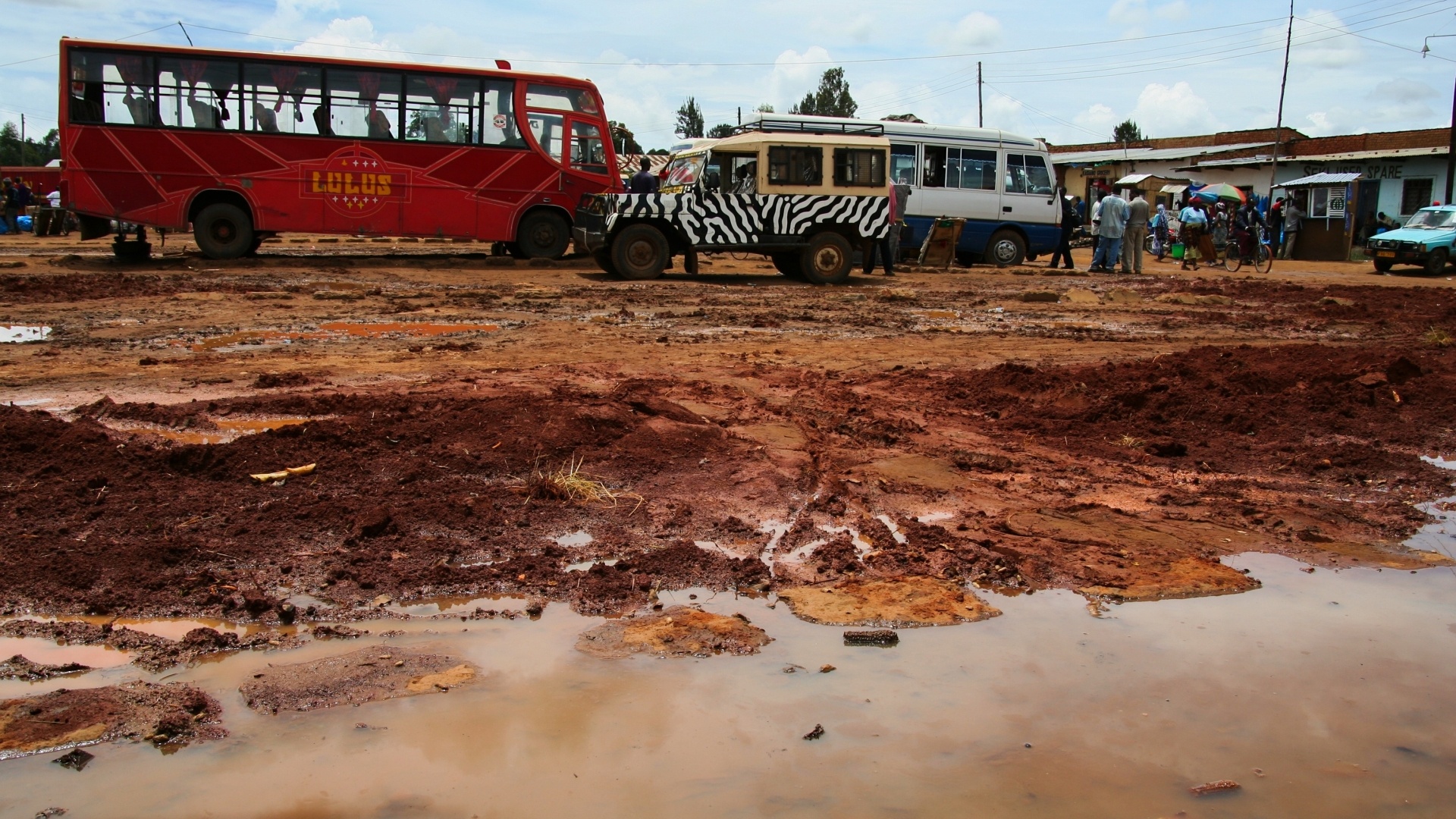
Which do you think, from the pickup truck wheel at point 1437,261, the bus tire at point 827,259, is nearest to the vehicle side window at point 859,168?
the bus tire at point 827,259

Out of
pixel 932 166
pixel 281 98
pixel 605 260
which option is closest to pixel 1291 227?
pixel 932 166

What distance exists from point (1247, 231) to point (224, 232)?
1867 centimetres

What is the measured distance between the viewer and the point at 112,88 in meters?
16.0

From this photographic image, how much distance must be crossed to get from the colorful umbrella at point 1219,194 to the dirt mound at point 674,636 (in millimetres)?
27010

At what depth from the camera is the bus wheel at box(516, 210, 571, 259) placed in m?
18.3

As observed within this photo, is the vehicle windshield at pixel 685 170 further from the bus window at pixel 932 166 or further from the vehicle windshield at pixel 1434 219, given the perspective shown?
the vehicle windshield at pixel 1434 219

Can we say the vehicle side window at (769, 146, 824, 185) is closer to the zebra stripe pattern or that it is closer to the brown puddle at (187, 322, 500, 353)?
the zebra stripe pattern

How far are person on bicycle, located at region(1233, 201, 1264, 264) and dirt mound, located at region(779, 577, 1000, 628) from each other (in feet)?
65.6

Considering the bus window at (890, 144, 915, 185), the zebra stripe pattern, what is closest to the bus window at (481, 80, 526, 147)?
the zebra stripe pattern

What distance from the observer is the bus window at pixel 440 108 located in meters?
17.3

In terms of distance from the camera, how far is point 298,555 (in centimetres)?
440

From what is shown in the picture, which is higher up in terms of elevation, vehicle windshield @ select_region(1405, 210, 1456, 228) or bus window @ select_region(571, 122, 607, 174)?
bus window @ select_region(571, 122, 607, 174)

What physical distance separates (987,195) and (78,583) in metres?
17.9

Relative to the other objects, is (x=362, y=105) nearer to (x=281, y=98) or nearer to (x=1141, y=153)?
(x=281, y=98)
